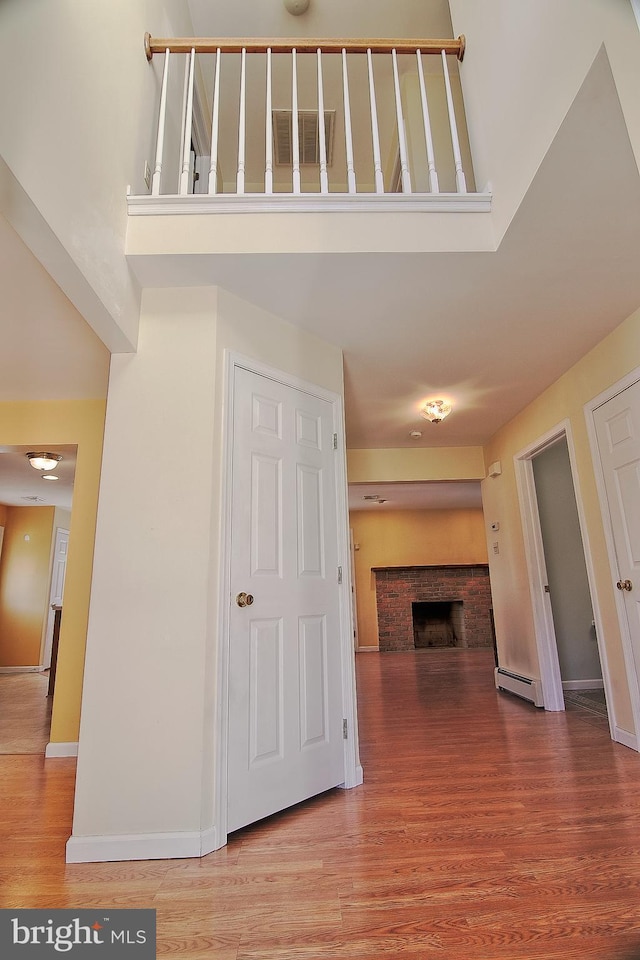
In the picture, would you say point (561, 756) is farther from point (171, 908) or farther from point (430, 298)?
point (430, 298)

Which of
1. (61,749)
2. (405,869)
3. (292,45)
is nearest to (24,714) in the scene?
(61,749)

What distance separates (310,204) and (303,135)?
2.91 m

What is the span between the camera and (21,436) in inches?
140

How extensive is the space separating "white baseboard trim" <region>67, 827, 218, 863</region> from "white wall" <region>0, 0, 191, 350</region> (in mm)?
2022

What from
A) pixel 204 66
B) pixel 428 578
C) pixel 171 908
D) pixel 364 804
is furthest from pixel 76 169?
pixel 428 578

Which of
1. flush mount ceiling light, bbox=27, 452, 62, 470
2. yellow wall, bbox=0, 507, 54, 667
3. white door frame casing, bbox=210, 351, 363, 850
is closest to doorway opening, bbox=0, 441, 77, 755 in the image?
yellow wall, bbox=0, 507, 54, 667

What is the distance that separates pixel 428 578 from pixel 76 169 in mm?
7931

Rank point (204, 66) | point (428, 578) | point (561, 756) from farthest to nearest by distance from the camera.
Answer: point (428, 578) → point (204, 66) → point (561, 756)

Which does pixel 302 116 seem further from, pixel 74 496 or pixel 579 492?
pixel 579 492

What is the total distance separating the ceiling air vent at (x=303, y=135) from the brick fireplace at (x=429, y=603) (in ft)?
20.3

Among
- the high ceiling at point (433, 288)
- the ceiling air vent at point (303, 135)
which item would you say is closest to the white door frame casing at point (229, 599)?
the high ceiling at point (433, 288)

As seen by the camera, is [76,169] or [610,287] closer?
[76,169]

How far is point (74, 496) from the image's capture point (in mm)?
3518

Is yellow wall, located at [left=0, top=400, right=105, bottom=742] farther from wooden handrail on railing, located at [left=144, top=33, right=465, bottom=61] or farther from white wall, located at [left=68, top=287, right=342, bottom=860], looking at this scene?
wooden handrail on railing, located at [left=144, top=33, right=465, bottom=61]
